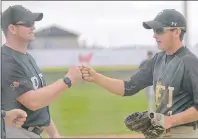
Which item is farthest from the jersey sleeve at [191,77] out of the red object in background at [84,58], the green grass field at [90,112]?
the red object in background at [84,58]

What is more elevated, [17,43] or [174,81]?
[17,43]

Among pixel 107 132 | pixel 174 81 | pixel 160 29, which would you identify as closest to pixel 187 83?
pixel 174 81

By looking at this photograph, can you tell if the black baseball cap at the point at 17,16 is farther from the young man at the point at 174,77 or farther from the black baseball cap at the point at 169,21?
the black baseball cap at the point at 169,21

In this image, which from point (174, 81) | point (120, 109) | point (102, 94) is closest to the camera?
point (174, 81)

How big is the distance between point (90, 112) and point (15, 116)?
8.83 metres

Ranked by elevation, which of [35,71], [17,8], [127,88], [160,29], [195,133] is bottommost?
[195,133]

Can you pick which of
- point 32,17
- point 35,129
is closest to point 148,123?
point 35,129

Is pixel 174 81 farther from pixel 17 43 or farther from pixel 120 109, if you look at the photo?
pixel 120 109

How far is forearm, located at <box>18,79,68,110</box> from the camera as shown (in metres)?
2.15

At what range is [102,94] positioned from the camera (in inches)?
541

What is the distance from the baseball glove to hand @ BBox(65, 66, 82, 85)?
37cm

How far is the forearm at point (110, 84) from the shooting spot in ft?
8.59

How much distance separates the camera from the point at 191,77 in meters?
2.33

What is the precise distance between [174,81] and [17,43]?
2.63 ft
